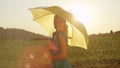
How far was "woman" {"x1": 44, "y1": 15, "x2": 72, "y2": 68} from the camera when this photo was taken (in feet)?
25.7

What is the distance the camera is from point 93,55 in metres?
19.5

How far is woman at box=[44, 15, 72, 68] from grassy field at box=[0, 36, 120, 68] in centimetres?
834

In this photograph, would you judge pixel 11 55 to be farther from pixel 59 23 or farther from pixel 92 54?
pixel 59 23

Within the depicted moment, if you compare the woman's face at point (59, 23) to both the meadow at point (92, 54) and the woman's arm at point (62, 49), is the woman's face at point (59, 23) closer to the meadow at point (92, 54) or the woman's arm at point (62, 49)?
the woman's arm at point (62, 49)

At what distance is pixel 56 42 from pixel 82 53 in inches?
503

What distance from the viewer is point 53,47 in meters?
7.84

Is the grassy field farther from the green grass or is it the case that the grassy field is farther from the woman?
the woman

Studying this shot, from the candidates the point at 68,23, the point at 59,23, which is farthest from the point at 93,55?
the point at 59,23

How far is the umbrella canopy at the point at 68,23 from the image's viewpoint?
316 inches

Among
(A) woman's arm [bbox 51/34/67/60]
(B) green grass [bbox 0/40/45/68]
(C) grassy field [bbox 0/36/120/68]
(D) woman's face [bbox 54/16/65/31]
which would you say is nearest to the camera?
(A) woman's arm [bbox 51/34/67/60]

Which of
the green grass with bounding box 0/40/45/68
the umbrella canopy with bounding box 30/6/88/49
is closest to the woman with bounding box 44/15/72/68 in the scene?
the umbrella canopy with bounding box 30/6/88/49

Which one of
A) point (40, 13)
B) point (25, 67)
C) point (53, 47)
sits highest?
point (40, 13)

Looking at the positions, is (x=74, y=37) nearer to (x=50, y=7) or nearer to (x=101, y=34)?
(x=50, y=7)

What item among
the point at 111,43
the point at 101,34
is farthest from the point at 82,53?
the point at 101,34
